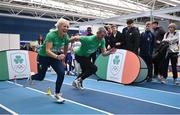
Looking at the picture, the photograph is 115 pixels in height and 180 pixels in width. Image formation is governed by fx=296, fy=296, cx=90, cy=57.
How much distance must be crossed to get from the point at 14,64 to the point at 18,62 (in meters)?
0.14

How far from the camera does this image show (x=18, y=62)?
8.44 metres

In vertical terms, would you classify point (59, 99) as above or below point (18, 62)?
below

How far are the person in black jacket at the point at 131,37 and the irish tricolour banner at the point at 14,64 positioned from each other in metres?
2.95

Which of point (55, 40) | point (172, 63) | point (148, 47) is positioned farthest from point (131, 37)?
point (55, 40)

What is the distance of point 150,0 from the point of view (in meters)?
19.8

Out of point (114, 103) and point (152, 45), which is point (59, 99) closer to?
point (114, 103)

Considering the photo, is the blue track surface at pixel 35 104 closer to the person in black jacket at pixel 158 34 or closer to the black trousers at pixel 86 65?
the black trousers at pixel 86 65

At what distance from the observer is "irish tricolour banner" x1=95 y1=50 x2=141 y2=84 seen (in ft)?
24.0

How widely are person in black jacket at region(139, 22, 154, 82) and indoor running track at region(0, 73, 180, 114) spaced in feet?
3.62

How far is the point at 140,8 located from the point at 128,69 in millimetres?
13177

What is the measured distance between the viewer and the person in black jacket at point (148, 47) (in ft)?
25.5

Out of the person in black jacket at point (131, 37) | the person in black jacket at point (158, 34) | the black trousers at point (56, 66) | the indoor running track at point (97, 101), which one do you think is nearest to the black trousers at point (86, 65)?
the indoor running track at point (97, 101)

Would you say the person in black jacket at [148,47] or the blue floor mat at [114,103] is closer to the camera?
the blue floor mat at [114,103]

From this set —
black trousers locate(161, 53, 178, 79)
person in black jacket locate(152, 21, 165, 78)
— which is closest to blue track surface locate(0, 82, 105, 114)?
black trousers locate(161, 53, 178, 79)
